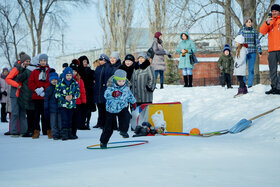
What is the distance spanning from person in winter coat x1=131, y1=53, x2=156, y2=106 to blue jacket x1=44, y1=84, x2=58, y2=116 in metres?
2.33

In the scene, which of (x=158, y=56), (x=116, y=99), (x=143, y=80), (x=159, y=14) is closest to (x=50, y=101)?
(x=116, y=99)

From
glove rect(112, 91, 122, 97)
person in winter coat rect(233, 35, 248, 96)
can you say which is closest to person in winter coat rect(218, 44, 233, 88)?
person in winter coat rect(233, 35, 248, 96)

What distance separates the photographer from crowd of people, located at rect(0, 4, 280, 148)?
24.0 ft

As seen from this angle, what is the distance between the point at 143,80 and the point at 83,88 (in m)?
1.56

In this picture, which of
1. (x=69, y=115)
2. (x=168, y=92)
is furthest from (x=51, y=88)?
(x=168, y=92)

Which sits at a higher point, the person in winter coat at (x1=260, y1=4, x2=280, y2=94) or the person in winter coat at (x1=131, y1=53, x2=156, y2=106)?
the person in winter coat at (x1=260, y1=4, x2=280, y2=94)

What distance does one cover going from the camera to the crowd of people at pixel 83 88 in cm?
730

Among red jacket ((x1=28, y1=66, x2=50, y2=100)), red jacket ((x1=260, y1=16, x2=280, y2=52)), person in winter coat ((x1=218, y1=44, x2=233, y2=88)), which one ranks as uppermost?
red jacket ((x1=260, y1=16, x2=280, y2=52))

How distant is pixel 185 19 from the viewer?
54.3 ft

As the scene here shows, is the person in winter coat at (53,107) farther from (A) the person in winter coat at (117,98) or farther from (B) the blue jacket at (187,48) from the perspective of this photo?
(B) the blue jacket at (187,48)

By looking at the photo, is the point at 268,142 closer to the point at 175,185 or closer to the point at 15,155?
the point at 175,185

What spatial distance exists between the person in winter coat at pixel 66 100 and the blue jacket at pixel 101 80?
2.32 m

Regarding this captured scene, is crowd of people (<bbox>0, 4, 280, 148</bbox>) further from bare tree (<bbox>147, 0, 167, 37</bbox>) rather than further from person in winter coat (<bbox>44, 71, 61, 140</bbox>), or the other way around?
bare tree (<bbox>147, 0, 167, 37</bbox>)

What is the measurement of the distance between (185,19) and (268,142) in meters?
10.5
